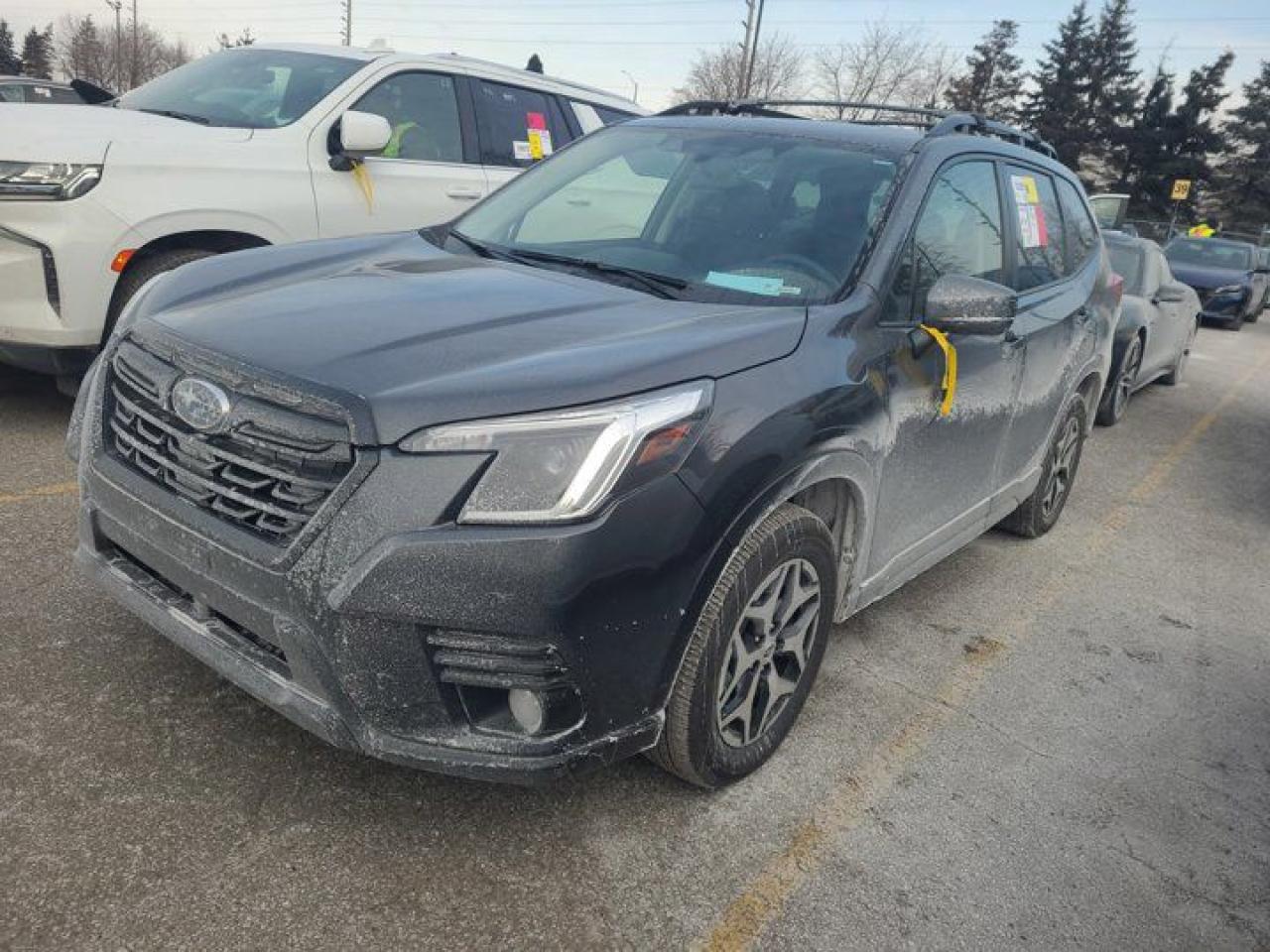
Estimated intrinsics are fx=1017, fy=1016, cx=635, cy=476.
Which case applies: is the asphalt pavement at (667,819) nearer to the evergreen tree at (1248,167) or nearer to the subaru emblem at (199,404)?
the subaru emblem at (199,404)

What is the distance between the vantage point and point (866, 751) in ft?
9.80

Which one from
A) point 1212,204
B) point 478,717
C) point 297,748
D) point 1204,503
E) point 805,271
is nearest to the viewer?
point 478,717

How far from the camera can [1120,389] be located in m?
8.32

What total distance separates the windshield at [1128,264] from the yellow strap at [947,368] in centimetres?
630

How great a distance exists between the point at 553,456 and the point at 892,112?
2.70 m

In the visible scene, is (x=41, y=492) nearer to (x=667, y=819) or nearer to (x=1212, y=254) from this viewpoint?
(x=667, y=819)

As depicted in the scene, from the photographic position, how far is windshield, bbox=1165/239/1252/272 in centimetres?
1903

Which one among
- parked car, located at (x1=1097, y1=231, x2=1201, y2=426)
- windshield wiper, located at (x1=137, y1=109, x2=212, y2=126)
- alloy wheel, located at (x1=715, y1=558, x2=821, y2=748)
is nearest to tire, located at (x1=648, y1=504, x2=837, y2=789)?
alloy wheel, located at (x1=715, y1=558, x2=821, y2=748)

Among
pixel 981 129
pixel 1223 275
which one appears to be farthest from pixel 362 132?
pixel 1223 275

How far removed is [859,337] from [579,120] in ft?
14.8

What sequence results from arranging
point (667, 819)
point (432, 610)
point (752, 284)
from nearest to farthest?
point (432, 610) < point (667, 819) < point (752, 284)

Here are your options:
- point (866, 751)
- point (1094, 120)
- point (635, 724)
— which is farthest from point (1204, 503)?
point (1094, 120)

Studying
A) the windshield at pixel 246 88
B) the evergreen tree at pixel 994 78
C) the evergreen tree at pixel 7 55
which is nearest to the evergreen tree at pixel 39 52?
the evergreen tree at pixel 7 55

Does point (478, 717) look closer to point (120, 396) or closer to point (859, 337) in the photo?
point (120, 396)
